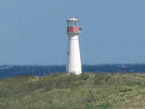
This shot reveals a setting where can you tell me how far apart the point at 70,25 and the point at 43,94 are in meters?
12.1

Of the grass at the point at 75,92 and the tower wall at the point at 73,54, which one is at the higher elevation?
the tower wall at the point at 73,54

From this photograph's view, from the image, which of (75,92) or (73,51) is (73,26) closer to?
(73,51)

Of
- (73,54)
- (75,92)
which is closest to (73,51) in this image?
(73,54)

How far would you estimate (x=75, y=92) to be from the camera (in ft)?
75.6

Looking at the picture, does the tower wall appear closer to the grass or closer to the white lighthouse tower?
the white lighthouse tower

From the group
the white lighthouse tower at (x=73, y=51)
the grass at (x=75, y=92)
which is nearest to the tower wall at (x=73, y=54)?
the white lighthouse tower at (x=73, y=51)

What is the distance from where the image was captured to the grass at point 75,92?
2019 centimetres

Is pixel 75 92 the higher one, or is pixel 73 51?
pixel 73 51

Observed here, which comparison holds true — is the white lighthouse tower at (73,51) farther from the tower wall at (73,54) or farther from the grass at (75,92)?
the grass at (75,92)

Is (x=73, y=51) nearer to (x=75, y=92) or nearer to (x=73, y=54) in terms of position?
(x=73, y=54)

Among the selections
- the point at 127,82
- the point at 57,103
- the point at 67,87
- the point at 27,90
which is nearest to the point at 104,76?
the point at 127,82

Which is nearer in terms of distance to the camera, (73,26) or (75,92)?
(75,92)

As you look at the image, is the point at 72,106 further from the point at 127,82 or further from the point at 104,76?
the point at 104,76

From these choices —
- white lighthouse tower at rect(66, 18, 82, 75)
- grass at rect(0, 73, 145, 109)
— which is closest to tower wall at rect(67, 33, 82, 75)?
white lighthouse tower at rect(66, 18, 82, 75)
